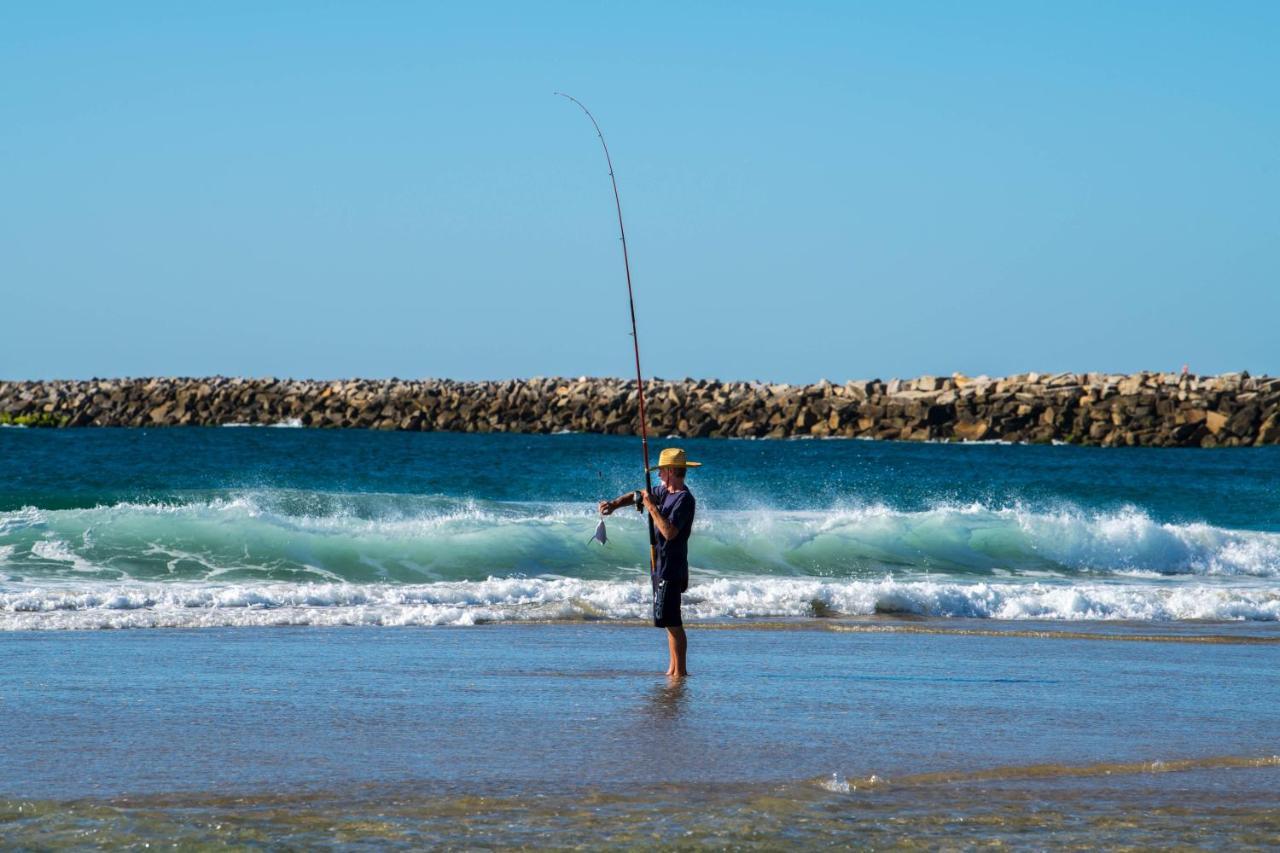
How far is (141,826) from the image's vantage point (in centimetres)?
478

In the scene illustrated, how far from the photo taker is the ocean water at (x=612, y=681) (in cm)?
506

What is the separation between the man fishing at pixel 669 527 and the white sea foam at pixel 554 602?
10.7 ft

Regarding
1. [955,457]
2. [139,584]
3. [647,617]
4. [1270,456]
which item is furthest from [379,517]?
[1270,456]

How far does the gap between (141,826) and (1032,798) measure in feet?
9.78

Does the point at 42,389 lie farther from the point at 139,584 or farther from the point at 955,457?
the point at 139,584

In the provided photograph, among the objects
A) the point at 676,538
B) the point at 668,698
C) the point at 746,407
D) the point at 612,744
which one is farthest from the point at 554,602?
the point at 746,407

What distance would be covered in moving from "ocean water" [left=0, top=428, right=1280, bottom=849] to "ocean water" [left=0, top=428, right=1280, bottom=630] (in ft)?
0.20

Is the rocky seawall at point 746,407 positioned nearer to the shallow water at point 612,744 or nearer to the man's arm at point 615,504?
the shallow water at point 612,744

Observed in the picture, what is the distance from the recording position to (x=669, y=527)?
305 inches

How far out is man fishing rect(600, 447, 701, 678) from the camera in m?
7.79

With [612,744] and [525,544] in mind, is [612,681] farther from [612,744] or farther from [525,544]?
[525,544]

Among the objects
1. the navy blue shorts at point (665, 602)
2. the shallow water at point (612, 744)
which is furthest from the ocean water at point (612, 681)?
the navy blue shorts at point (665, 602)

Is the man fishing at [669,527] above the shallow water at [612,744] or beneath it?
above

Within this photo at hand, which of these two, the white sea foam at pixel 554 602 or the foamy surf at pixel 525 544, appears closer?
the white sea foam at pixel 554 602
